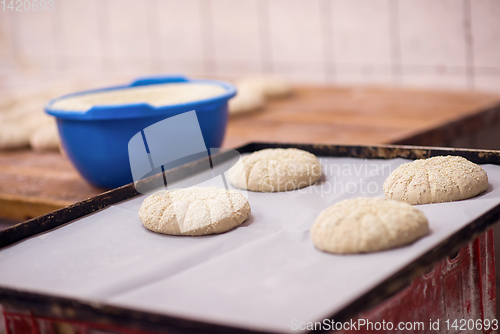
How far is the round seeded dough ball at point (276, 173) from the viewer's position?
4.50 ft

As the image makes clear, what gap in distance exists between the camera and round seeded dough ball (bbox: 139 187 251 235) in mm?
1111

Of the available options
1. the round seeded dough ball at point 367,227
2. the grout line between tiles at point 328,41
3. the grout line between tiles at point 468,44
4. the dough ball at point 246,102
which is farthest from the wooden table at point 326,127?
the round seeded dough ball at point 367,227

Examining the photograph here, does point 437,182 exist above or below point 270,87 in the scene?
below

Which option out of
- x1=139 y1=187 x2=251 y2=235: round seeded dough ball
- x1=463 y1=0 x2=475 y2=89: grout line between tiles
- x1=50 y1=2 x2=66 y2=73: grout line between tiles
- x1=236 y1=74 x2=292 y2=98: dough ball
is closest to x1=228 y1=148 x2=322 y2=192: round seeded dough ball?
x1=139 y1=187 x2=251 y2=235: round seeded dough ball

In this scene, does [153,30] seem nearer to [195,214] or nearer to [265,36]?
[265,36]

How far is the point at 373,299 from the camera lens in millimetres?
753

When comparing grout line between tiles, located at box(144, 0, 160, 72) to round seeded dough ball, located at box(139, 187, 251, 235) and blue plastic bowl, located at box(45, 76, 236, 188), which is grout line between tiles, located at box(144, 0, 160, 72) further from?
round seeded dough ball, located at box(139, 187, 251, 235)

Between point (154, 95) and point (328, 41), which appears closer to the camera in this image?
point (154, 95)

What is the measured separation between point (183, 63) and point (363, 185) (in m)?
2.93

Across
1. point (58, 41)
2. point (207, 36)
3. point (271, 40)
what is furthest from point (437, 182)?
point (58, 41)

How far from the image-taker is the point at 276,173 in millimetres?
1373

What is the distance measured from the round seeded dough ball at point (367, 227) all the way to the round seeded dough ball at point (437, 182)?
154mm

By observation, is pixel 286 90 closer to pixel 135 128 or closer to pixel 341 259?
pixel 135 128

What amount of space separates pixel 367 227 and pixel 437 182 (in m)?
0.29
